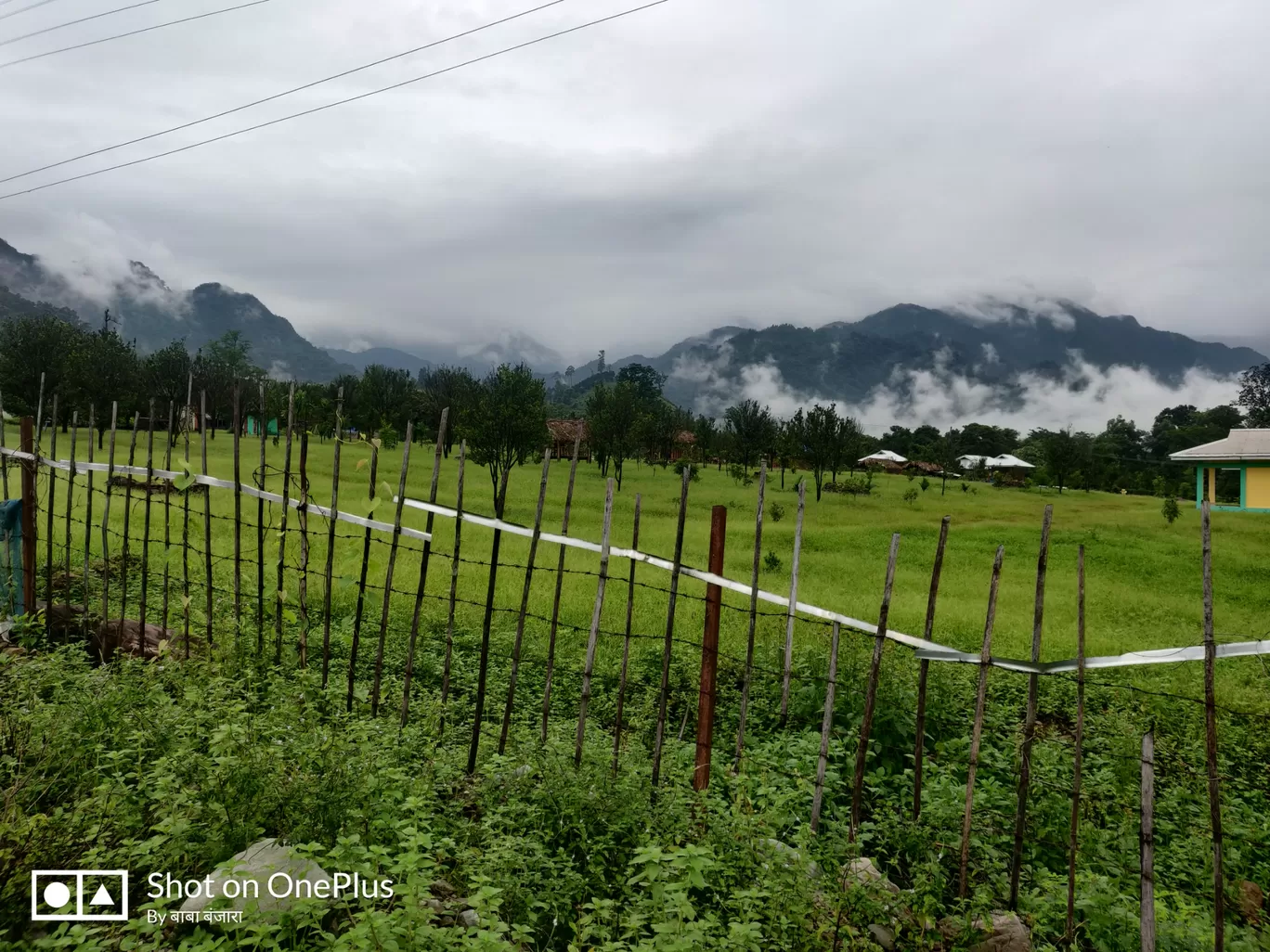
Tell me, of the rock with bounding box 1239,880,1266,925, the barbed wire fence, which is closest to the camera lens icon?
the barbed wire fence

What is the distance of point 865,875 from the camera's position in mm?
4520

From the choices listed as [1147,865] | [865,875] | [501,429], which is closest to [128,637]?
[865,875]

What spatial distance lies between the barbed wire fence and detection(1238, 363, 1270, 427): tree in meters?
121

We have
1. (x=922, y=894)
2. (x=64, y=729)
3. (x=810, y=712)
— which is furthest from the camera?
(x=810, y=712)

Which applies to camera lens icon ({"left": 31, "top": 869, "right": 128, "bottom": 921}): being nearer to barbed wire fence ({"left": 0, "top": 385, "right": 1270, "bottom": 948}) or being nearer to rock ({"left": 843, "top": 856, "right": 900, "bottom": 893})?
barbed wire fence ({"left": 0, "top": 385, "right": 1270, "bottom": 948})

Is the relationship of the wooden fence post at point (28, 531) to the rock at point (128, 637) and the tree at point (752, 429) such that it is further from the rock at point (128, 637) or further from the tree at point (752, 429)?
the tree at point (752, 429)

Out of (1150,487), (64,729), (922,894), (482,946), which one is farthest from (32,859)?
(1150,487)

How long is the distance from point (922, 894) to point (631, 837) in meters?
1.87

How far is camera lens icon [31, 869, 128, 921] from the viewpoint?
337cm

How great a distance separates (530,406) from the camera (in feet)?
127

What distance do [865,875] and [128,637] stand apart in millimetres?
7720

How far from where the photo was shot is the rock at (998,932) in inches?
161

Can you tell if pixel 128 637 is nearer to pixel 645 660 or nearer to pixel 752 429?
pixel 645 660

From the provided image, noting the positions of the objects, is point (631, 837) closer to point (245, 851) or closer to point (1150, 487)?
point (245, 851)
